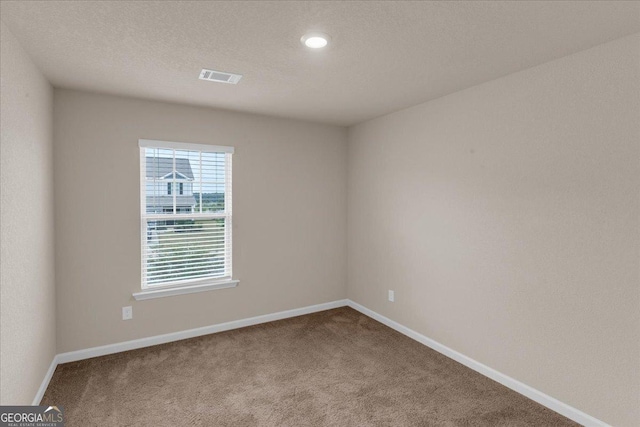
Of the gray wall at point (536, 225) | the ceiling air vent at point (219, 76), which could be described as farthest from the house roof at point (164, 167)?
the gray wall at point (536, 225)

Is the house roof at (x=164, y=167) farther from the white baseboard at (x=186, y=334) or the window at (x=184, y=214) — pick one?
the white baseboard at (x=186, y=334)

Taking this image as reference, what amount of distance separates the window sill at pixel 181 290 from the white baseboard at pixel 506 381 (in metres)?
1.91

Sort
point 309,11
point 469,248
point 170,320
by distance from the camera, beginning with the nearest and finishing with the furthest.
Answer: point 309,11, point 469,248, point 170,320

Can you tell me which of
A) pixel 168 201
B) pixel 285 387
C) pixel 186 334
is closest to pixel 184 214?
pixel 168 201

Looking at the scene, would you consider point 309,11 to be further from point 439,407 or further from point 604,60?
point 439,407

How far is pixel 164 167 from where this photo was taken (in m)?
3.58

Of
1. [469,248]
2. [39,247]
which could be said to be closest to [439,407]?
[469,248]

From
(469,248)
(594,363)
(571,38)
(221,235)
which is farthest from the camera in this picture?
(221,235)

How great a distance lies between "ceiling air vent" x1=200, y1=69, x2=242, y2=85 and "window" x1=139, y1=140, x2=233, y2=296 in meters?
1.04

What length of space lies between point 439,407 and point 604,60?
2572mm

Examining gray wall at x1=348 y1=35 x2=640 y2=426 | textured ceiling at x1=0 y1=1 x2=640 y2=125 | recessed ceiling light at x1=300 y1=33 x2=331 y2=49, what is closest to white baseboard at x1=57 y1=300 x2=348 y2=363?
gray wall at x1=348 y1=35 x2=640 y2=426

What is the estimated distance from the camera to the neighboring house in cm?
353

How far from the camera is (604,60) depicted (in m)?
2.19

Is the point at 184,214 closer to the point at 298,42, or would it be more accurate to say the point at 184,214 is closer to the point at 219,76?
the point at 219,76
